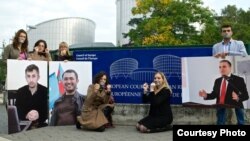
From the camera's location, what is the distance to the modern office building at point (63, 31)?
6408cm

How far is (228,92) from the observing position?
920 cm

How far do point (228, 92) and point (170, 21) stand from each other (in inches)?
1142

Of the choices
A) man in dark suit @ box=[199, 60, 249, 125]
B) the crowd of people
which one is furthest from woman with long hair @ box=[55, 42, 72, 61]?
man in dark suit @ box=[199, 60, 249, 125]

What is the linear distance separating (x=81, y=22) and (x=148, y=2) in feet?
107

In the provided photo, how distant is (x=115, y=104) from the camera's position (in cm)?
1076

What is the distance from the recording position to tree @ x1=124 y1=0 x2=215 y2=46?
3688 centimetres

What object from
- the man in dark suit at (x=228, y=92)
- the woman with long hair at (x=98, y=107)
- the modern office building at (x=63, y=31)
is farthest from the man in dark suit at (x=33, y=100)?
the modern office building at (x=63, y=31)

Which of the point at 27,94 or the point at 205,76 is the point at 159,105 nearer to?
the point at 205,76

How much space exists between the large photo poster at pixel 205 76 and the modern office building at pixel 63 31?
5497 centimetres

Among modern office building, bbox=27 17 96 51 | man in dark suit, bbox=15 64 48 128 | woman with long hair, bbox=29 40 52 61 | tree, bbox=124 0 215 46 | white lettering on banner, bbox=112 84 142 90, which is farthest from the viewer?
modern office building, bbox=27 17 96 51

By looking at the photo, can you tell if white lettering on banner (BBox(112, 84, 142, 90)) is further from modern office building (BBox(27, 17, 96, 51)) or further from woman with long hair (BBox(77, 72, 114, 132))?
modern office building (BBox(27, 17, 96, 51))

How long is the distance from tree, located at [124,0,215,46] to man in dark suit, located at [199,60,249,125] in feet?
86.6

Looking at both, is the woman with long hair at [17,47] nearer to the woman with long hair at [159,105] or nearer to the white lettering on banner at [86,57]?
the white lettering on banner at [86,57]

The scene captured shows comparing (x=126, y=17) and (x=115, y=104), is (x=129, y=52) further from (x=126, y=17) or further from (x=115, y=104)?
(x=126, y=17)
